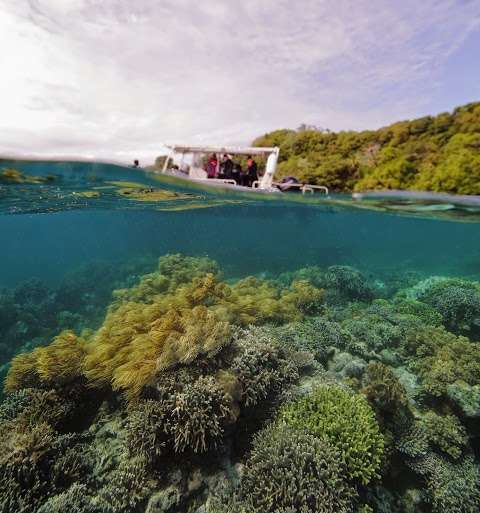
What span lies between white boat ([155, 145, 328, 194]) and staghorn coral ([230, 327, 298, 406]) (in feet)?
20.7

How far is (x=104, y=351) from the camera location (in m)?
6.92

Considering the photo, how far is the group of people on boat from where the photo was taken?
11.9 metres

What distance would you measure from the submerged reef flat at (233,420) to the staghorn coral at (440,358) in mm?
44

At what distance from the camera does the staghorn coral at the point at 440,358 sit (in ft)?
24.8

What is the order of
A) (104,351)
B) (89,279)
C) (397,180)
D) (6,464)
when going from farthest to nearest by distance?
(89,279) → (397,180) → (104,351) → (6,464)

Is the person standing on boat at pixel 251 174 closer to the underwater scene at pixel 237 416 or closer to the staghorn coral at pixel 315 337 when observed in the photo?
the underwater scene at pixel 237 416

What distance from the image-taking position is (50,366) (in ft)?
22.0

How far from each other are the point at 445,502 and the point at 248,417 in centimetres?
399

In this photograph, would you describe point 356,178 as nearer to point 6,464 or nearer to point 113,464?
point 113,464

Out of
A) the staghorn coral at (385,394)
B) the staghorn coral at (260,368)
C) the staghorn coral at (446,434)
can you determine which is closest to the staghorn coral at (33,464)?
the staghorn coral at (260,368)

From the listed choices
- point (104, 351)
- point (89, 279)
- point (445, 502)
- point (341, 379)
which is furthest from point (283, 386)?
point (89, 279)

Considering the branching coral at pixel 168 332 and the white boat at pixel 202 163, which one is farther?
the white boat at pixel 202 163

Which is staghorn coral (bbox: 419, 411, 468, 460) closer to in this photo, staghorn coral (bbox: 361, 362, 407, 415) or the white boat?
staghorn coral (bbox: 361, 362, 407, 415)

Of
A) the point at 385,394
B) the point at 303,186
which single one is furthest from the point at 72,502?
the point at 303,186
